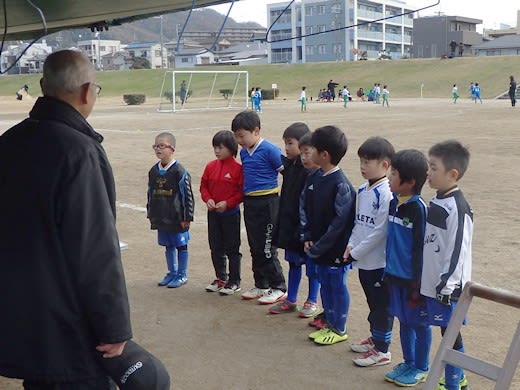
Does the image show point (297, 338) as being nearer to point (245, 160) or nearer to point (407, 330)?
point (407, 330)

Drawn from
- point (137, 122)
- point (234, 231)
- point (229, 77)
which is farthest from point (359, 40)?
point (234, 231)

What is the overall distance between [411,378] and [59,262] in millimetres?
2443

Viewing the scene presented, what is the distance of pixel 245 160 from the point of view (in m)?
5.51

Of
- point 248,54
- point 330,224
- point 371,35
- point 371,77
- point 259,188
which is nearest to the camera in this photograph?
point 330,224

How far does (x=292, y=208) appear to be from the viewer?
5.06m

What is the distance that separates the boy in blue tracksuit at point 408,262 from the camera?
3.78 metres

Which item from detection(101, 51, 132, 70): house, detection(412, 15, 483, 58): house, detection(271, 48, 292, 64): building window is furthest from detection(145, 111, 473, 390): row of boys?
detection(101, 51, 132, 70): house

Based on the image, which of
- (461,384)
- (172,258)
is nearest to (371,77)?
(172,258)

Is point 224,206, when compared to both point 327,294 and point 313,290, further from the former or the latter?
point 327,294

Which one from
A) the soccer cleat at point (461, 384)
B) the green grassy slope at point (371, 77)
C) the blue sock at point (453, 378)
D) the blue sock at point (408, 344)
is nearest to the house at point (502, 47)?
the green grassy slope at point (371, 77)

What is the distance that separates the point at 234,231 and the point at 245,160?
659 mm

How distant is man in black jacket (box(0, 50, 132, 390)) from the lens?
2.28 meters

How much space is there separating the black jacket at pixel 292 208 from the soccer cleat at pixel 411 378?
4.50ft

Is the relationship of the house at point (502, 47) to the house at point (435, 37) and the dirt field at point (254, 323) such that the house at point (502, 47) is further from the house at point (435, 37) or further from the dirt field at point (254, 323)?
the dirt field at point (254, 323)
